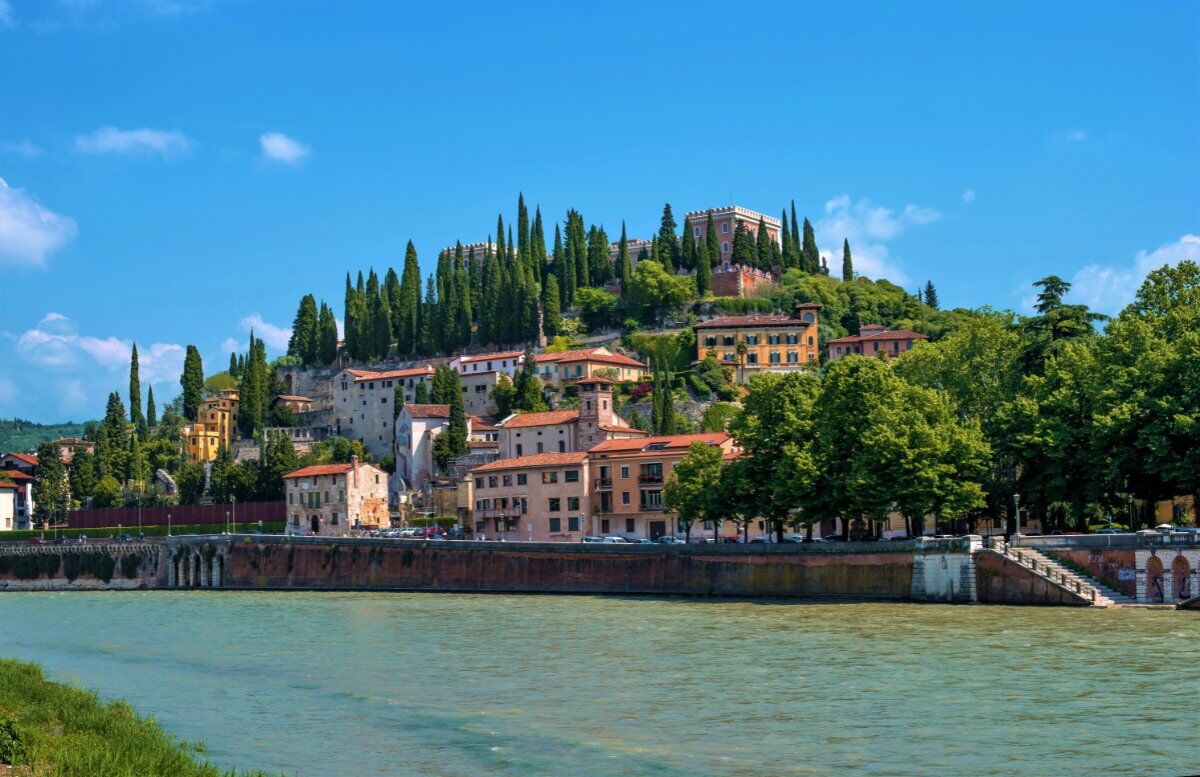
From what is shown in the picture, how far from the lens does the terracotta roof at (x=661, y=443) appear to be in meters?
83.4

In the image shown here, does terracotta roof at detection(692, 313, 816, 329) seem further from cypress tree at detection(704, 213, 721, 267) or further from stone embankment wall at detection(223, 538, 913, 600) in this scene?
stone embankment wall at detection(223, 538, 913, 600)

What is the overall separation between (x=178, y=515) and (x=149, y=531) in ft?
9.79

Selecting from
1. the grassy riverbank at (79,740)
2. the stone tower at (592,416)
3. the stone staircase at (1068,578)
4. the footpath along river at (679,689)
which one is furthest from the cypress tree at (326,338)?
the grassy riverbank at (79,740)

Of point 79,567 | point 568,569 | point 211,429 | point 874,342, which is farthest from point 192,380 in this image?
point 568,569

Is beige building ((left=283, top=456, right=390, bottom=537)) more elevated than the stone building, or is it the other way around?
the stone building

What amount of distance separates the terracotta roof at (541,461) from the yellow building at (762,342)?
48.2 metres

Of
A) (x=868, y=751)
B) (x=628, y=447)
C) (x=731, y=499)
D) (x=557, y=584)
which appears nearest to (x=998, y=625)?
(x=868, y=751)

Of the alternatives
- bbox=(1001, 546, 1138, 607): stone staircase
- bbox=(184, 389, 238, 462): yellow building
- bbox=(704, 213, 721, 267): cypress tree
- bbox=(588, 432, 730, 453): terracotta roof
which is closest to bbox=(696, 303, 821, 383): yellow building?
bbox=(704, 213, 721, 267): cypress tree

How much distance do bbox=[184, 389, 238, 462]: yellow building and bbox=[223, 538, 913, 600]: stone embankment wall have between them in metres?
62.7

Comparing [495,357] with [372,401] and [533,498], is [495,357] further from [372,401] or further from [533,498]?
[533,498]

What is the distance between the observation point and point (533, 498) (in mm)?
88500

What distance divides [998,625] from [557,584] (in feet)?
97.7

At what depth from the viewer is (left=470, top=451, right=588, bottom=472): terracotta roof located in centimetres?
8669

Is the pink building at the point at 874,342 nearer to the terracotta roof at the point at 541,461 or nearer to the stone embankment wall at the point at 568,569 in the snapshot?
the terracotta roof at the point at 541,461
